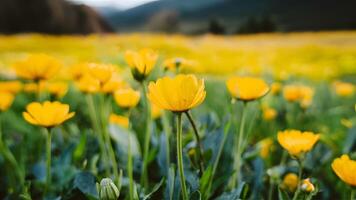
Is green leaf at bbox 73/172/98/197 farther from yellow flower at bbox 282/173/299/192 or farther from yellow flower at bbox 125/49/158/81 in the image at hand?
yellow flower at bbox 282/173/299/192

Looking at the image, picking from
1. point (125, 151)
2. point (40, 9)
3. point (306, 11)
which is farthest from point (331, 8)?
point (125, 151)

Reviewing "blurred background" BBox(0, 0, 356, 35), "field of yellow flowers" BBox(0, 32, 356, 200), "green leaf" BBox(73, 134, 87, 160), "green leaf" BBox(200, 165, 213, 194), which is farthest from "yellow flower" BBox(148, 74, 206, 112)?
"blurred background" BBox(0, 0, 356, 35)

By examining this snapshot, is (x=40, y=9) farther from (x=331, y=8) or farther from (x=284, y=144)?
(x=284, y=144)

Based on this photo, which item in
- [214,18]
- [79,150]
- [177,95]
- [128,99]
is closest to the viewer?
[177,95]

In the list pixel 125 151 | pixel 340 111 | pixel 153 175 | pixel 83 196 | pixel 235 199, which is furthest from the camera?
pixel 340 111

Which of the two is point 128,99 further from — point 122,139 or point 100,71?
point 122,139

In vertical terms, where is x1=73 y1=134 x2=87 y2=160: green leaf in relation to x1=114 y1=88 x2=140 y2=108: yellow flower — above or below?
below

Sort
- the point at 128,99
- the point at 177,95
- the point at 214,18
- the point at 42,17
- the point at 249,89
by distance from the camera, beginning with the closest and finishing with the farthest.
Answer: the point at 177,95 < the point at 249,89 < the point at 128,99 < the point at 214,18 < the point at 42,17

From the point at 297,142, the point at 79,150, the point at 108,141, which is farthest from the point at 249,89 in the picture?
the point at 79,150
